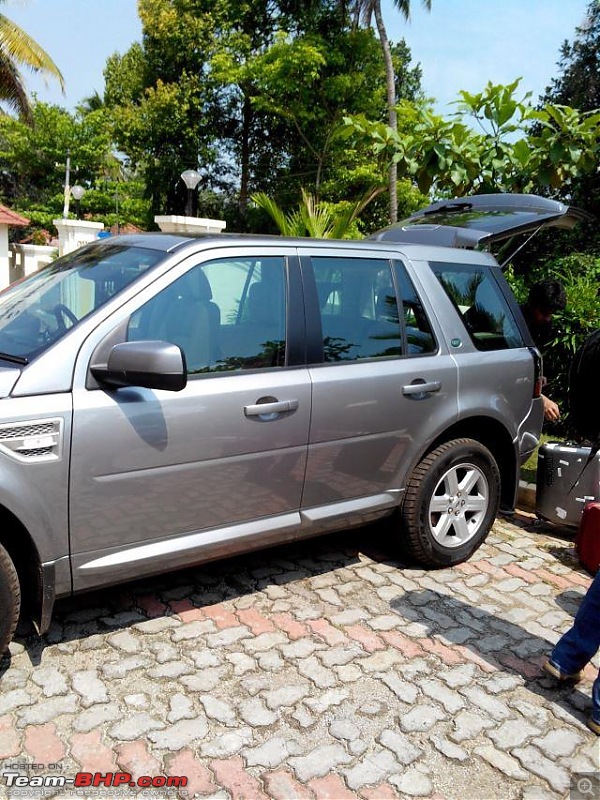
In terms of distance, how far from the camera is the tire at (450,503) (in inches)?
152

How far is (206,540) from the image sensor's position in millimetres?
3068

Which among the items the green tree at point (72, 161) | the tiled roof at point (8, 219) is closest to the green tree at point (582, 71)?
the tiled roof at point (8, 219)

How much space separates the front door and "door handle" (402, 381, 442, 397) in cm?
67

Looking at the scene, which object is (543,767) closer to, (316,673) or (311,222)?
(316,673)

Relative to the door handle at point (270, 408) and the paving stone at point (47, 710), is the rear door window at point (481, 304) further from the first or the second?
the paving stone at point (47, 710)

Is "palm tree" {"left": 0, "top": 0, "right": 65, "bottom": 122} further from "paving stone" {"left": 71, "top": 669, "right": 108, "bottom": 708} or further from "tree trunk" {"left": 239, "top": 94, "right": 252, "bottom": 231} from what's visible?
"paving stone" {"left": 71, "top": 669, "right": 108, "bottom": 708}

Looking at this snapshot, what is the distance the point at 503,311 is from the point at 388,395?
1.20 metres

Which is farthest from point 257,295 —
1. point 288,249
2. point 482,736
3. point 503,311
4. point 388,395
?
point 482,736

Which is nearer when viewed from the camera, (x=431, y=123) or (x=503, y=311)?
(x=503, y=311)

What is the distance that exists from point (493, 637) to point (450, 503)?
0.86m

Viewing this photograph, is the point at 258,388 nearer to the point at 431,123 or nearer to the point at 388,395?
the point at 388,395

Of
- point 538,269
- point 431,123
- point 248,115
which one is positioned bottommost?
point 538,269

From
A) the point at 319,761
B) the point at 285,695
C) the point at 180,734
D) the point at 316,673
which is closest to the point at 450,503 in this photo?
the point at 316,673

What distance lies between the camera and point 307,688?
2.90 m
